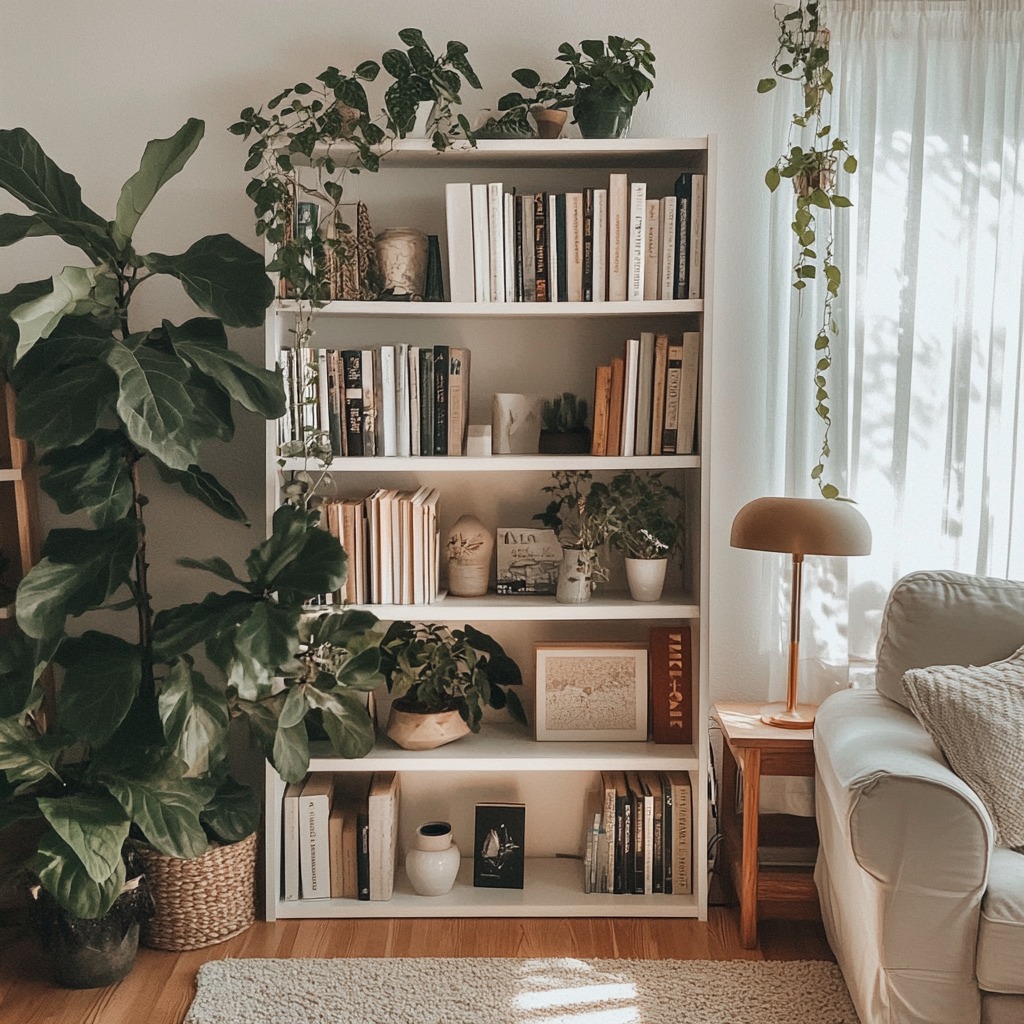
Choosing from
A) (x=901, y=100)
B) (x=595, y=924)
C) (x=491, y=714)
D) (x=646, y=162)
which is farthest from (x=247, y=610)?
(x=901, y=100)

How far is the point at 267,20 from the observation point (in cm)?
262

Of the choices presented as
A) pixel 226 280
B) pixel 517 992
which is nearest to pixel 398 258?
pixel 226 280

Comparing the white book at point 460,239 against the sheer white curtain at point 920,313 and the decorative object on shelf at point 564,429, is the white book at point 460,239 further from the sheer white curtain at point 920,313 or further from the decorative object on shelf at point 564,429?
the sheer white curtain at point 920,313

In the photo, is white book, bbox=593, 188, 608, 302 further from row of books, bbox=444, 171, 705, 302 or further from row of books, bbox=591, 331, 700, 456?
row of books, bbox=591, 331, 700, 456

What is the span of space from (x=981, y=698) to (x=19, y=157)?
218cm

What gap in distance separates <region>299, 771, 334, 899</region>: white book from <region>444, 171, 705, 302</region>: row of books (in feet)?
4.15

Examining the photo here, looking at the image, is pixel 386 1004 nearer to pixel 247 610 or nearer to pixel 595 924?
pixel 595 924

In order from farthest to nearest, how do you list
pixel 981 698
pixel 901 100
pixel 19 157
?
pixel 901 100 < pixel 19 157 < pixel 981 698

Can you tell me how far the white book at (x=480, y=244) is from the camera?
2457 mm

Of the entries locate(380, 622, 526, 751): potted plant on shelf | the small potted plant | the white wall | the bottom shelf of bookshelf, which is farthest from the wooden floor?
the small potted plant

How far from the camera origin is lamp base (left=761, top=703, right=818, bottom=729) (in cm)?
245

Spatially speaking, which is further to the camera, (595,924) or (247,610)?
(595,924)

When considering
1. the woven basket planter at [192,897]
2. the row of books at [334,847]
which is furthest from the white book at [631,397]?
the woven basket planter at [192,897]

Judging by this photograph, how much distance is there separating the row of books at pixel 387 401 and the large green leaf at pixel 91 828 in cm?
90
